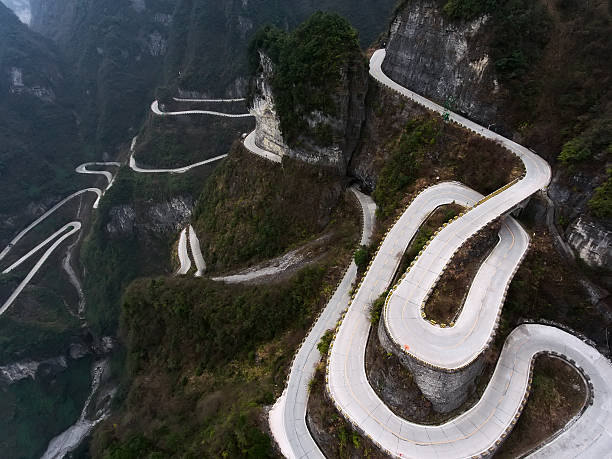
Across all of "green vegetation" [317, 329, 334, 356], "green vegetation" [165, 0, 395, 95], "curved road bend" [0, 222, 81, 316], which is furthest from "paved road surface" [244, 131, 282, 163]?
"curved road bend" [0, 222, 81, 316]

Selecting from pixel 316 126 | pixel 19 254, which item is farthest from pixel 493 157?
pixel 19 254

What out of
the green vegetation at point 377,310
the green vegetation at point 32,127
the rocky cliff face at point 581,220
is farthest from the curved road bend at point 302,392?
the green vegetation at point 32,127

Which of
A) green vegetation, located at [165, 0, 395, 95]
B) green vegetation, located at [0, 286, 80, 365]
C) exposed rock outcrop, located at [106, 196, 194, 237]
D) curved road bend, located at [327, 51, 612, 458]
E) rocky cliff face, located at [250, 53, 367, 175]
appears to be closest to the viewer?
curved road bend, located at [327, 51, 612, 458]

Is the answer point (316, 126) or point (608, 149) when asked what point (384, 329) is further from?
point (316, 126)

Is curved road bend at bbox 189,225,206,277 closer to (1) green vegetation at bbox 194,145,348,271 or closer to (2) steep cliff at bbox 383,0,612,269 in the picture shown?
(1) green vegetation at bbox 194,145,348,271

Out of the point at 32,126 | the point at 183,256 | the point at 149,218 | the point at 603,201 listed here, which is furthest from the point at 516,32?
the point at 32,126

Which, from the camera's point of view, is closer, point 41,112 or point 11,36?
point 41,112
